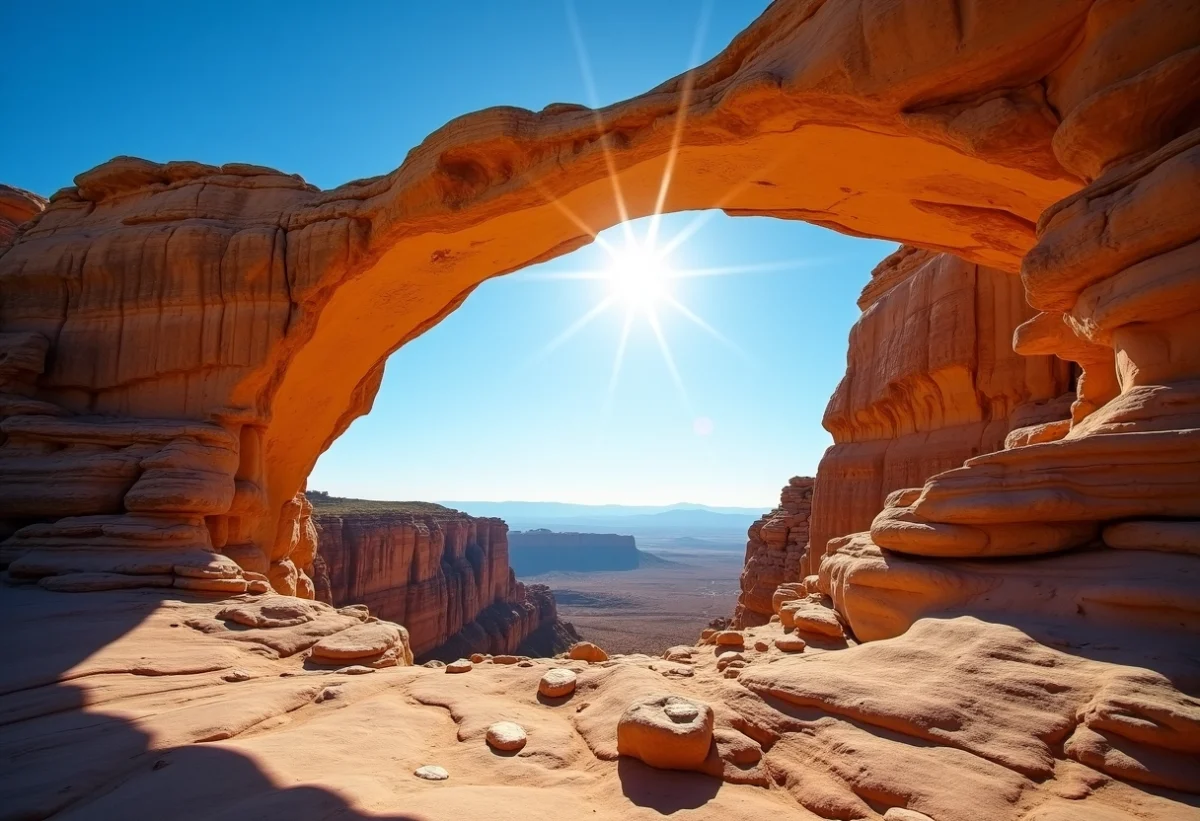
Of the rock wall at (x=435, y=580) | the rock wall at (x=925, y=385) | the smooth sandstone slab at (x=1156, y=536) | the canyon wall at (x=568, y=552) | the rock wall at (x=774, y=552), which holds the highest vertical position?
the rock wall at (x=925, y=385)

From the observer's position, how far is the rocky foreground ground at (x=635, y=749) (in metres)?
2.48

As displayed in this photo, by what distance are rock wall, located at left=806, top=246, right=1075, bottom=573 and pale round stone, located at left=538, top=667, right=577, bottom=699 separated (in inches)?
361

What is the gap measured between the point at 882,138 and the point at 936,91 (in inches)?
37.7

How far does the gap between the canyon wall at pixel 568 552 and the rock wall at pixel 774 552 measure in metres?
93.6

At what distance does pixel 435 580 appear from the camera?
40219 millimetres

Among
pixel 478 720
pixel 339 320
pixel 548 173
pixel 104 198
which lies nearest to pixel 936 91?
pixel 548 173

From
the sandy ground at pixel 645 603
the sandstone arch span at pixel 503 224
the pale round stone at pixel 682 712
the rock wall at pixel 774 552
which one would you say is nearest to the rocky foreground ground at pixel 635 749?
the pale round stone at pixel 682 712

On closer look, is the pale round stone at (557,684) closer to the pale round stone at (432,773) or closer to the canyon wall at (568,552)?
the pale round stone at (432,773)

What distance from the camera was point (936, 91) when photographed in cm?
562

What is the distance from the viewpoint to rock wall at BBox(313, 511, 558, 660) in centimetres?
3294

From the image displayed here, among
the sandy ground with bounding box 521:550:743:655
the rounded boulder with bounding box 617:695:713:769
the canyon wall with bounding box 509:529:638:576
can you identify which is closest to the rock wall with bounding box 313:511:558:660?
the sandy ground with bounding box 521:550:743:655

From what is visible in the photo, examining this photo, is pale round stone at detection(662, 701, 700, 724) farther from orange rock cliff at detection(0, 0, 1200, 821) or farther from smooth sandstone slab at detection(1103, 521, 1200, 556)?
smooth sandstone slab at detection(1103, 521, 1200, 556)

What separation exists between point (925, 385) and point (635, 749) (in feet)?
37.5

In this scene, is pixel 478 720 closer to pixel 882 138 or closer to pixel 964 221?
pixel 882 138
